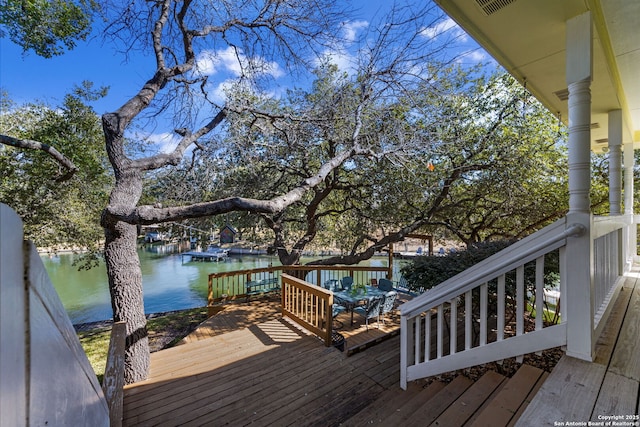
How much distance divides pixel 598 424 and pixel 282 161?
663 cm

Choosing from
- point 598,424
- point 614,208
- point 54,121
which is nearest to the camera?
point 598,424

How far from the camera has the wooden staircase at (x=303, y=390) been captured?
7.03 ft

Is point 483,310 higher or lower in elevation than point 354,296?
higher

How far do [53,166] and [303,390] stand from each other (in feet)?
23.9

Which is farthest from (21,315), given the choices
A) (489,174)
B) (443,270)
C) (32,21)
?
(489,174)

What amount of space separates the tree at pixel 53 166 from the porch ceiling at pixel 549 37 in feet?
24.2

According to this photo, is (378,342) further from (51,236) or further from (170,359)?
(51,236)

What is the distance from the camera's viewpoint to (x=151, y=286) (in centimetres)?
1612

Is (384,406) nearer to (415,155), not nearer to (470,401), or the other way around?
(470,401)

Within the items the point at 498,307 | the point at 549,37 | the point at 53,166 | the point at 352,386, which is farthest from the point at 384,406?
the point at 53,166

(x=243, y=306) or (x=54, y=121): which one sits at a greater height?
(x=54, y=121)

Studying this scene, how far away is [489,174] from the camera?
6.88m

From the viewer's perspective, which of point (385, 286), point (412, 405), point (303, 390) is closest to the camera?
point (412, 405)

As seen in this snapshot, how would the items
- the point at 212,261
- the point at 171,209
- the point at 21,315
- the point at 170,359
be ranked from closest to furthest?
1. the point at 21,315
2. the point at 171,209
3. the point at 170,359
4. the point at 212,261
